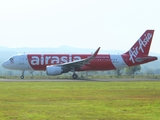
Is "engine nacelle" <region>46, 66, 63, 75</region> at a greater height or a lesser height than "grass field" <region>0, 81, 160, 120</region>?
greater

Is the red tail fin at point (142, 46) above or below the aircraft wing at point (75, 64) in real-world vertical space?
above

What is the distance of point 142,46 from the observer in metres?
57.0

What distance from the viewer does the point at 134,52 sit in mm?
56719

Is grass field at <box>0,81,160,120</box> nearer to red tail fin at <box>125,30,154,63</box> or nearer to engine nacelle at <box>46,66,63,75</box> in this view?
engine nacelle at <box>46,66,63,75</box>

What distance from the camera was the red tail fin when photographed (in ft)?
186

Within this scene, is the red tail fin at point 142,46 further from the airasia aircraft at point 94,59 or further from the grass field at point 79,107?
the grass field at point 79,107

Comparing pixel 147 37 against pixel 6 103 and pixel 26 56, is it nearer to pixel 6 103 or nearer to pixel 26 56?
pixel 26 56

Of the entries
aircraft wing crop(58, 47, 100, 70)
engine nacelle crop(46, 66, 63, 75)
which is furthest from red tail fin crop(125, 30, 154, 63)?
engine nacelle crop(46, 66, 63, 75)

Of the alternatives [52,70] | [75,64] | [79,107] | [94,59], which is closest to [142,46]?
[94,59]

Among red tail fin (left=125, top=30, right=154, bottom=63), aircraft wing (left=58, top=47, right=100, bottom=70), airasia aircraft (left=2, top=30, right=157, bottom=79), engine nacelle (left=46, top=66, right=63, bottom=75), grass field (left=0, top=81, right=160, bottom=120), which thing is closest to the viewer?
grass field (left=0, top=81, right=160, bottom=120)

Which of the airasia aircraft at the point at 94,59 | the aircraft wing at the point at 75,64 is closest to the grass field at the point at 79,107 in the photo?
the aircraft wing at the point at 75,64

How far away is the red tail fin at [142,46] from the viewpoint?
186 ft

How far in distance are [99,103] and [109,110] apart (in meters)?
2.84

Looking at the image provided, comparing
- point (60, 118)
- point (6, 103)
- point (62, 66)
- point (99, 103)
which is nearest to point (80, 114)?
point (60, 118)
